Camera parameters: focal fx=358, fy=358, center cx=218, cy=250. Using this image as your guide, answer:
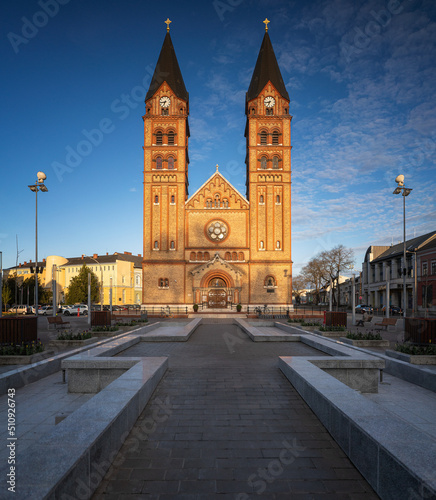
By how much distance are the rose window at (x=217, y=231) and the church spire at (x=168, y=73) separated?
17069mm

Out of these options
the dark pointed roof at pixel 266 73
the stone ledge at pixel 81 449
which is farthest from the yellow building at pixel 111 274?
the stone ledge at pixel 81 449

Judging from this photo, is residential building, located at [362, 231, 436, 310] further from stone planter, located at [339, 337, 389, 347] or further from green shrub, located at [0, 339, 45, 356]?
green shrub, located at [0, 339, 45, 356]

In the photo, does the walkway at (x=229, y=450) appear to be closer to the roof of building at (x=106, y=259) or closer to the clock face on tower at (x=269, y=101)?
the clock face on tower at (x=269, y=101)

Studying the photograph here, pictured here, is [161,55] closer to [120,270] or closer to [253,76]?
[253,76]

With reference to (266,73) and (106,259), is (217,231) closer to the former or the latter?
(266,73)

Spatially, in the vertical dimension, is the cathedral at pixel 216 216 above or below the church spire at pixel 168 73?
below

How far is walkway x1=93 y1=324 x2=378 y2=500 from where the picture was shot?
384 cm

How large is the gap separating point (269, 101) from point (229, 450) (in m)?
47.4

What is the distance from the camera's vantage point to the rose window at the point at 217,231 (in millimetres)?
44875

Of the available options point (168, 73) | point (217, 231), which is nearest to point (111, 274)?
point (217, 231)

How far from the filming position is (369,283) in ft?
243

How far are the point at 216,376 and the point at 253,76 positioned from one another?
4861 cm

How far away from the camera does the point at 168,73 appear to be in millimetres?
46500

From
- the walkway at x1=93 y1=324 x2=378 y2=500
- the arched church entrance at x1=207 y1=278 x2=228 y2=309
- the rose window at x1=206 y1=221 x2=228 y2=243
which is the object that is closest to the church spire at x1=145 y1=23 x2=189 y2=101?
the rose window at x1=206 y1=221 x2=228 y2=243
